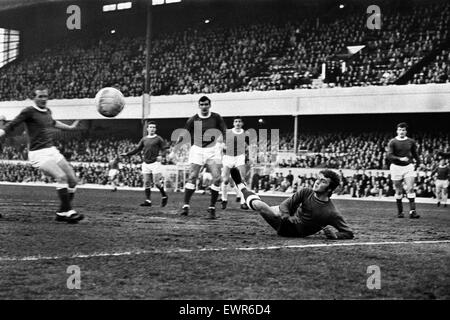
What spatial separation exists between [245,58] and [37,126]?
95.7 ft

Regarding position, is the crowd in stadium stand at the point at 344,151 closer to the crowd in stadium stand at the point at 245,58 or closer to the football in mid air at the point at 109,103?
the crowd in stadium stand at the point at 245,58

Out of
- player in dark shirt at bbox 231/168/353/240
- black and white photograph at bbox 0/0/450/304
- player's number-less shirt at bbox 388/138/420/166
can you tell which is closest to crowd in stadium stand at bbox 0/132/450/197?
black and white photograph at bbox 0/0/450/304

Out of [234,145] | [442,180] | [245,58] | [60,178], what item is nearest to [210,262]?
[60,178]

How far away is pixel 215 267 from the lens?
579 centimetres

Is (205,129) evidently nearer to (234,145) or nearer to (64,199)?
(64,199)

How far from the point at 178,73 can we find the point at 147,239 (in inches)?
1284

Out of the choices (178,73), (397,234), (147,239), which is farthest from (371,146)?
(147,239)

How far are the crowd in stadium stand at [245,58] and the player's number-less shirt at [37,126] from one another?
2314 centimetres

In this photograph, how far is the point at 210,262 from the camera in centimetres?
608

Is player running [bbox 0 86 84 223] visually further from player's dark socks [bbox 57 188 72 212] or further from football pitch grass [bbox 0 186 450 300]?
football pitch grass [bbox 0 186 450 300]

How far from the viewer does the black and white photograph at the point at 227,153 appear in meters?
5.47

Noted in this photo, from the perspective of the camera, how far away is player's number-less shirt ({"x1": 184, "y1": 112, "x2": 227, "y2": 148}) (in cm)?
1209

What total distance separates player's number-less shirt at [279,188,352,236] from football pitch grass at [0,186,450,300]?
0.66 feet

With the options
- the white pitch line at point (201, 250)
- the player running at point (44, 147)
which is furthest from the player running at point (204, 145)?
the white pitch line at point (201, 250)
